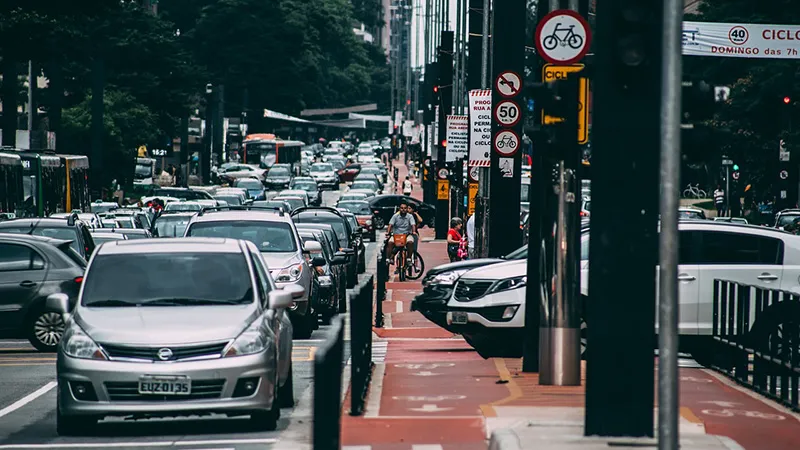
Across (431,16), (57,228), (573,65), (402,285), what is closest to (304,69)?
(431,16)

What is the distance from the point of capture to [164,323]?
Result: 12.0 meters

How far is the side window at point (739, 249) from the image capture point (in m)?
17.9

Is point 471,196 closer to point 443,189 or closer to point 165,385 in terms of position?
point 443,189

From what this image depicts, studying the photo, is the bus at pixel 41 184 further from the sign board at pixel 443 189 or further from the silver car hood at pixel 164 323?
the silver car hood at pixel 164 323

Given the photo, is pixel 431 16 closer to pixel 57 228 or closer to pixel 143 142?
pixel 143 142

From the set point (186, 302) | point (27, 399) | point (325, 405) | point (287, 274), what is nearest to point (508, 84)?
point (287, 274)

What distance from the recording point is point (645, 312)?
9859 mm

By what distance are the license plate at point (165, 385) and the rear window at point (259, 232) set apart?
405 inches

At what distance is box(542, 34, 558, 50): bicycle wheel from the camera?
14.6 metres

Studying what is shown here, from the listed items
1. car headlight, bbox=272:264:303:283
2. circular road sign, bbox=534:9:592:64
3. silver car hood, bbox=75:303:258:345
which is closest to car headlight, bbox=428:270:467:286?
car headlight, bbox=272:264:303:283

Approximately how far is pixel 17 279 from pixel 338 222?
19.2m

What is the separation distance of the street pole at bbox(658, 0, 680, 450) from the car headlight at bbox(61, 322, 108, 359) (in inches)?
210

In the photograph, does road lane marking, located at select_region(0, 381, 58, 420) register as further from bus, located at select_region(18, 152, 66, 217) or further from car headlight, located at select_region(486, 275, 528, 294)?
bus, located at select_region(18, 152, 66, 217)

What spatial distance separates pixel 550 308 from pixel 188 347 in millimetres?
4163
